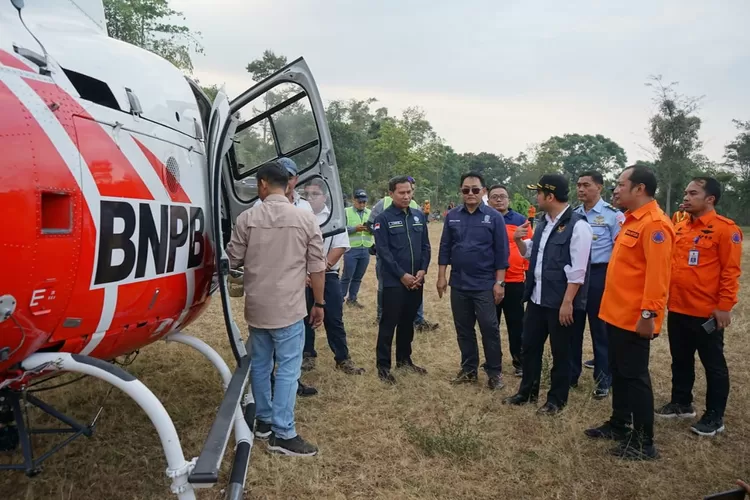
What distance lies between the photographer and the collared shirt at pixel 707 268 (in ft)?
13.5

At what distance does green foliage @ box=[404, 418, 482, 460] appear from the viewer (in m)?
3.80

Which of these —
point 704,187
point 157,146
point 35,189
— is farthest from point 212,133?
point 704,187

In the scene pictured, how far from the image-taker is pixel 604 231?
5.09 meters

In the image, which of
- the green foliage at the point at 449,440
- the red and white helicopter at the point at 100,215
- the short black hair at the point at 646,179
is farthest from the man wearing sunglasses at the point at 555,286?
the red and white helicopter at the point at 100,215

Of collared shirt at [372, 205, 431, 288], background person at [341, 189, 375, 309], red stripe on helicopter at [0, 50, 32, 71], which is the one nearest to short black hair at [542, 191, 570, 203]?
collared shirt at [372, 205, 431, 288]

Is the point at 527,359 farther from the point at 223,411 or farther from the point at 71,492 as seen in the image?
the point at 71,492

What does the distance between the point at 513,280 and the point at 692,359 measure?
184 centimetres

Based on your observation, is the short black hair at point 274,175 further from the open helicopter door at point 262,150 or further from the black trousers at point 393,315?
the black trousers at point 393,315

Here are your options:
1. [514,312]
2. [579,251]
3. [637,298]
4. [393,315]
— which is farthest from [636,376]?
Answer: [393,315]

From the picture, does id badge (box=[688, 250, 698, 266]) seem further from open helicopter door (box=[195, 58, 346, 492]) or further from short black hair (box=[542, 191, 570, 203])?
open helicopter door (box=[195, 58, 346, 492])

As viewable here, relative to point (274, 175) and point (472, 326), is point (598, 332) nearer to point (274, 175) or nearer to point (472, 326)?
point (472, 326)

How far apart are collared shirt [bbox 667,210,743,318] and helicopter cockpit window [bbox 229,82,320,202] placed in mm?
3236

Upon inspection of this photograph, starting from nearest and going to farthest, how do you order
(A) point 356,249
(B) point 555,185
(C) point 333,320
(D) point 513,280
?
(B) point 555,185 → (C) point 333,320 → (D) point 513,280 → (A) point 356,249

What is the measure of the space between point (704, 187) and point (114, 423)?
535 cm
